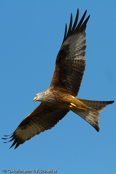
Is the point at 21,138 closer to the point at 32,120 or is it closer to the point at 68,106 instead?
the point at 32,120

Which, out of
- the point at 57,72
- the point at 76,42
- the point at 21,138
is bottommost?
the point at 21,138

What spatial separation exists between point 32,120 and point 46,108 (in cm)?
68

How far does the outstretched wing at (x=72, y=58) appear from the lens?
30.2 ft

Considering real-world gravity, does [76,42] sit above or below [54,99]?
above

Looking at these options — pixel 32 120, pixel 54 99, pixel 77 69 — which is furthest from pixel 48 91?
pixel 32 120

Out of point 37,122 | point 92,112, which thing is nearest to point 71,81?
point 92,112

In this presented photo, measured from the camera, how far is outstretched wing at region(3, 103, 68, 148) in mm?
10328

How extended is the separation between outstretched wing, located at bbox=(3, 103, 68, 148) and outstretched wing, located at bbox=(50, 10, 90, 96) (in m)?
1.18

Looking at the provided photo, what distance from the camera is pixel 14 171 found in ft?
30.1

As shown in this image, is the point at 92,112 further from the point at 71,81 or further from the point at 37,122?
the point at 37,122

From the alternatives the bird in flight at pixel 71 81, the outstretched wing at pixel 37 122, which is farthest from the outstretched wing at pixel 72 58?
the outstretched wing at pixel 37 122

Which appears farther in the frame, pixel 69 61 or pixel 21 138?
pixel 21 138

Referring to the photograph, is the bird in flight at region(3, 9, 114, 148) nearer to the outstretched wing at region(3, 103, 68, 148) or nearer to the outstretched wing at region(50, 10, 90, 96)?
the outstretched wing at region(50, 10, 90, 96)

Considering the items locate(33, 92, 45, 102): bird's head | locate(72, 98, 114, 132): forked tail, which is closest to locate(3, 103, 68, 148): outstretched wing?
locate(72, 98, 114, 132): forked tail
